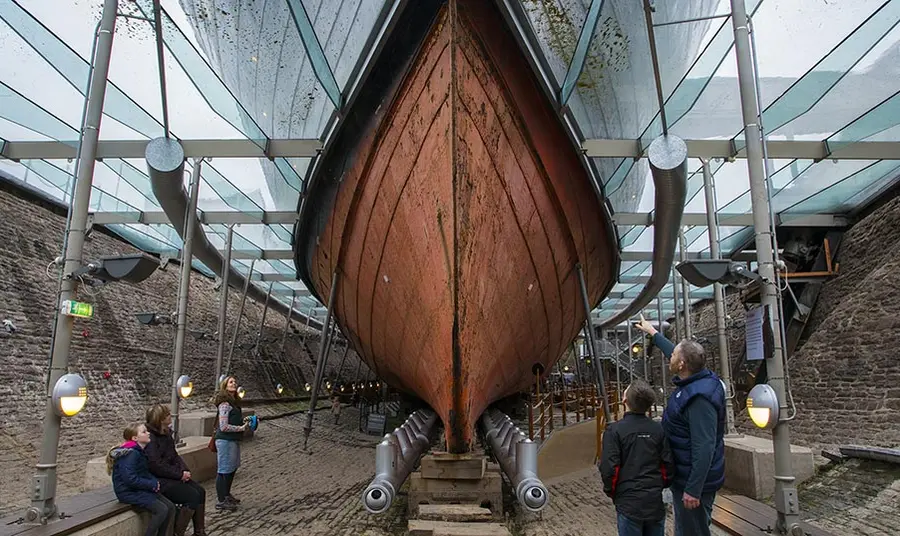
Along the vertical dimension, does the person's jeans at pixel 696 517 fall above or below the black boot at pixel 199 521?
above

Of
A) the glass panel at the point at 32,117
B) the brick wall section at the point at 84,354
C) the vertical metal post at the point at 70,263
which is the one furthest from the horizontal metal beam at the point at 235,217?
the vertical metal post at the point at 70,263

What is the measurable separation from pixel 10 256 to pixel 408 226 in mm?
11187

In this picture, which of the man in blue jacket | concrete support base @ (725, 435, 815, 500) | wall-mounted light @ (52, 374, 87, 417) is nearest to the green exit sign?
wall-mounted light @ (52, 374, 87, 417)

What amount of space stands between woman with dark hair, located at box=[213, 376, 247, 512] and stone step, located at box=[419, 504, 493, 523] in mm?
1829

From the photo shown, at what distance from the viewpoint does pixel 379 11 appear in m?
4.65

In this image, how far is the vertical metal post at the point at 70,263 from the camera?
3576 millimetres

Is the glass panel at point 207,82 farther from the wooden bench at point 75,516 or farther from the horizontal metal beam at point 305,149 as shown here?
the wooden bench at point 75,516

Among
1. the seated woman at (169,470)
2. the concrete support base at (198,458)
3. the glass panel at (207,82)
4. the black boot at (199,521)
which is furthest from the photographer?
the glass panel at (207,82)

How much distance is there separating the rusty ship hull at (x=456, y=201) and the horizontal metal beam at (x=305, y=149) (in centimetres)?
104

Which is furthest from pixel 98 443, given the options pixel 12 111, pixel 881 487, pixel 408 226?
pixel 881 487

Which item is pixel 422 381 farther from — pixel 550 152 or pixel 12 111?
pixel 12 111

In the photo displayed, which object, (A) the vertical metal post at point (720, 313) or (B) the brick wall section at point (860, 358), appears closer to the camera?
(A) the vertical metal post at point (720, 313)

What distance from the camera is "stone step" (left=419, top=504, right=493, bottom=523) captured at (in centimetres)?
447

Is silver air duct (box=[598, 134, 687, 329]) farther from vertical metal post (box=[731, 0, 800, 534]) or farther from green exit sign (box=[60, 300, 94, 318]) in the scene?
green exit sign (box=[60, 300, 94, 318])
